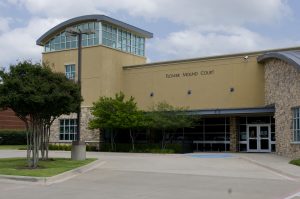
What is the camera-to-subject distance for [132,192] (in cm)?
1376

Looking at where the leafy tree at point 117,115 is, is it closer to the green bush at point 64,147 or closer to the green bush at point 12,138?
the green bush at point 64,147

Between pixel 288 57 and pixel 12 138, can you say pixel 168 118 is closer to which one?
pixel 288 57

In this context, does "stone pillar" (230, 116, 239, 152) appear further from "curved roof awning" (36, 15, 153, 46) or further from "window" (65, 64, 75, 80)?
"window" (65, 64, 75, 80)

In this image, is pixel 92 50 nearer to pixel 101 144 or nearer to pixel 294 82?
pixel 101 144

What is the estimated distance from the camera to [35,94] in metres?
19.6

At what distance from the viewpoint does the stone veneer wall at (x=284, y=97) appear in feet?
87.0

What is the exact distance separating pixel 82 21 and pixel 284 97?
19.2 m

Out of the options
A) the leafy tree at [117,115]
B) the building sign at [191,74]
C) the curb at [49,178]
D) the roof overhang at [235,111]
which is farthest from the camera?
the building sign at [191,74]

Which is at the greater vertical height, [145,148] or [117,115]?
[117,115]

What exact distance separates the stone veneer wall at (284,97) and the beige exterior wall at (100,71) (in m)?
13.2

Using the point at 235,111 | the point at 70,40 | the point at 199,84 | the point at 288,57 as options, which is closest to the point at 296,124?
the point at 288,57

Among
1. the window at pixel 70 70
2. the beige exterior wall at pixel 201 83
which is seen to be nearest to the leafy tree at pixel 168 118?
the beige exterior wall at pixel 201 83

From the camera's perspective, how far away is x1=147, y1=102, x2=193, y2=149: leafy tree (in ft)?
109

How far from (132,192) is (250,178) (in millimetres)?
5195
